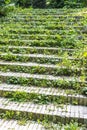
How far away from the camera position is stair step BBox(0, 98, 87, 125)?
4277 millimetres

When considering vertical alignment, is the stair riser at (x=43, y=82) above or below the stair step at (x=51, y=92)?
above

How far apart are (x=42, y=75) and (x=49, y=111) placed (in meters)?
1.32

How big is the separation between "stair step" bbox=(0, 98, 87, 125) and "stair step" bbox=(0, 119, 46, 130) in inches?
6.7

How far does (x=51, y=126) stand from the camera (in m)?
4.18

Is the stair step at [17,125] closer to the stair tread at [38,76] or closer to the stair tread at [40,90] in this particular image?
the stair tread at [40,90]

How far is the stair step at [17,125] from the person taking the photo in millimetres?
4137

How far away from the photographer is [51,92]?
16.2 ft


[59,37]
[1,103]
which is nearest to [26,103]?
[1,103]

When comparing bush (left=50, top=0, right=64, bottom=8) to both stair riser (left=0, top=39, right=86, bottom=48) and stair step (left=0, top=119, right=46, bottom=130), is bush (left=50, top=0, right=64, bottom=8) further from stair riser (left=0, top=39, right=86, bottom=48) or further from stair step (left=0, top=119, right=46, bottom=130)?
stair step (left=0, top=119, right=46, bottom=130)

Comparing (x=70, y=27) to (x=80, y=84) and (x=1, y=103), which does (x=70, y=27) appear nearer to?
(x=80, y=84)

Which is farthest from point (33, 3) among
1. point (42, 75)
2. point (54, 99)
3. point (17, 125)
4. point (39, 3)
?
point (17, 125)

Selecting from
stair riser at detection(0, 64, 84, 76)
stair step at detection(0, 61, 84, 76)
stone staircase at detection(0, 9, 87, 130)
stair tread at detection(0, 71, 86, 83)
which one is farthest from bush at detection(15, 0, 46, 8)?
stair tread at detection(0, 71, 86, 83)

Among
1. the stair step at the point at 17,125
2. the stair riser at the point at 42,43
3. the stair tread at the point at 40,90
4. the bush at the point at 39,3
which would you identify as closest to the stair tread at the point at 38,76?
the stair tread at the point at 40,90

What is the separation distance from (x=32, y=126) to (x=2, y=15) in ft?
25.5
